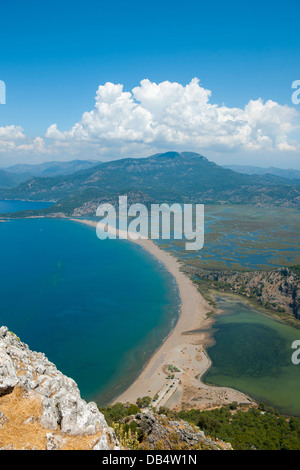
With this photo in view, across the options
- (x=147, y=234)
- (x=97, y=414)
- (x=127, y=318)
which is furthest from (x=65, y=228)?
(x=97, y=414)

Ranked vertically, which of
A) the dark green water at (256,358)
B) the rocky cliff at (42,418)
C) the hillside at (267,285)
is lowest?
the dark green water at (256,358)

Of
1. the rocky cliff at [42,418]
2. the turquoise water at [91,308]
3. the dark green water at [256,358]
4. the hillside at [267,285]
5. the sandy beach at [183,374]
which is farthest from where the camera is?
the hillside at [267,285]

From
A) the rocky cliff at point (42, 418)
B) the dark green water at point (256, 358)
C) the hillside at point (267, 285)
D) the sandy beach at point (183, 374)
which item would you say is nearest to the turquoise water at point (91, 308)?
the sandy beach at point (183, 374)

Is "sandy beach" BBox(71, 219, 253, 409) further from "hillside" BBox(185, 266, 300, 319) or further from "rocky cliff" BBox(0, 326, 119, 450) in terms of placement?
"rocky cliff" BBox(0, 326, 119, 450)

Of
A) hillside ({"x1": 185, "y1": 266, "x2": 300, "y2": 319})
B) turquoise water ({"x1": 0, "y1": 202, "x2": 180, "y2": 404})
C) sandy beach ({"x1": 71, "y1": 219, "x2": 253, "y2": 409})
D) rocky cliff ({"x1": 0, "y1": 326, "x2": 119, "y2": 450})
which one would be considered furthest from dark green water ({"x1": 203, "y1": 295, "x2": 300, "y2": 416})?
rocky cliff ({"x1": 0, "y1": 326, "x2": 119, "y2": 450})

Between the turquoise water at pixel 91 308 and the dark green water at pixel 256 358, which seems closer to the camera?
the dark green water at pixel 256 358

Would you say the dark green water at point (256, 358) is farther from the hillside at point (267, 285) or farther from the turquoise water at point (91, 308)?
the turquoise water at point (91, 308)

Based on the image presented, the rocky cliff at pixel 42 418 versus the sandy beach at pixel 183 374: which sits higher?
the rocky cliff at pixel 42 418

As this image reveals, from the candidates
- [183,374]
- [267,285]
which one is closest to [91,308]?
[183,374]
